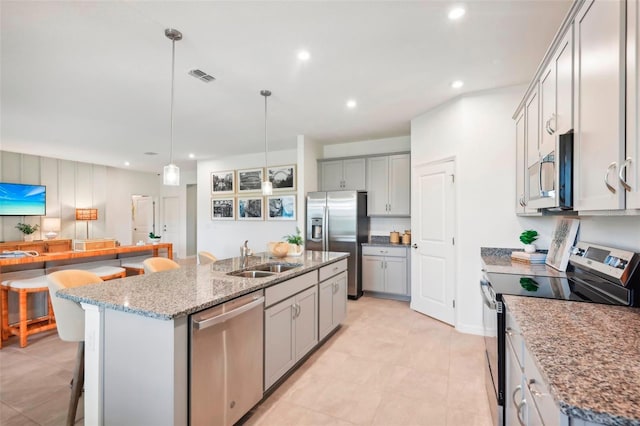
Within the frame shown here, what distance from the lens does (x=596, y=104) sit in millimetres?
1271

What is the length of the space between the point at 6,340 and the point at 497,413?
15.3 ft

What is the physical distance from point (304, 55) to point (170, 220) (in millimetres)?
8056

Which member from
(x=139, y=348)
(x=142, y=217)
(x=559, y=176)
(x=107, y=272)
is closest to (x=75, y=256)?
(x=107, y=272)

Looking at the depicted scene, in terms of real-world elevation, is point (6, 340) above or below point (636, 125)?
below

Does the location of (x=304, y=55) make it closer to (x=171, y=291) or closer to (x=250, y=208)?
(x=171, y=291)

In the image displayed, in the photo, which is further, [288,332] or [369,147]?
[369,147]

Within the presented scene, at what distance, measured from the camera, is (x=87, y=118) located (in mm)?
4180

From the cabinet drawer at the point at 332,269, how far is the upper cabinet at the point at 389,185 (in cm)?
176

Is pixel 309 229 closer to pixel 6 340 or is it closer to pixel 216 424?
pixel 216 424

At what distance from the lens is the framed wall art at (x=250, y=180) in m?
6.54

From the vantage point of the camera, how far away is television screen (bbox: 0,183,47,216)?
6.05m

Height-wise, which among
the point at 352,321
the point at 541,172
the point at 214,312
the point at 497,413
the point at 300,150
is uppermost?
the point at 300,150


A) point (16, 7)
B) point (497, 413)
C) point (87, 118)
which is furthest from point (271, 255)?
point (87, 118)

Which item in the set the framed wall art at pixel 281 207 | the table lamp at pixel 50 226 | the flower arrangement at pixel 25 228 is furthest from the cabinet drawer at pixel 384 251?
the flower arrangement at pixel 25 228
